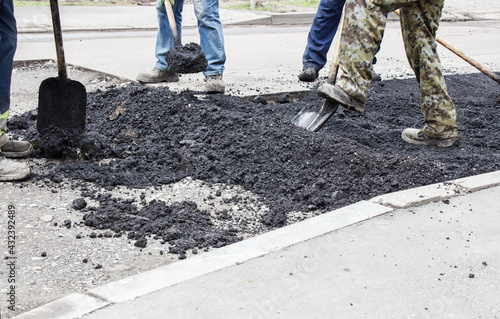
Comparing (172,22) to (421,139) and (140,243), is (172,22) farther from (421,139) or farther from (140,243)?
(140,243)

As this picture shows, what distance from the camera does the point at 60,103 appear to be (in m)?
3.89

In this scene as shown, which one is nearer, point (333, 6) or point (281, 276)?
point (281, 276)

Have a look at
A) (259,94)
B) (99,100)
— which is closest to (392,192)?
(259,94)

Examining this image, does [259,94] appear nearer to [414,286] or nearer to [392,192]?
[392,192]

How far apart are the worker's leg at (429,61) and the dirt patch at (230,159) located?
0.19 meters

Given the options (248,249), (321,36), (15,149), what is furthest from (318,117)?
(321,36)

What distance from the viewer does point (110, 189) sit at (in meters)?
3.46

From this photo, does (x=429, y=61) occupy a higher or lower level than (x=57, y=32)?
lower

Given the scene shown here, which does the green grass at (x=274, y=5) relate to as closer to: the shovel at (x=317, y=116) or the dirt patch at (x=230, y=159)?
the dirt patch at (x=230, y=159)

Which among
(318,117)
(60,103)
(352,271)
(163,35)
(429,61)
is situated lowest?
(352,271)

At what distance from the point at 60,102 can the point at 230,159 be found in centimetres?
126

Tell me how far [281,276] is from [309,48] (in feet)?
15.1

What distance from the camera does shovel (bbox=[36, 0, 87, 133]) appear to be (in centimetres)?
386

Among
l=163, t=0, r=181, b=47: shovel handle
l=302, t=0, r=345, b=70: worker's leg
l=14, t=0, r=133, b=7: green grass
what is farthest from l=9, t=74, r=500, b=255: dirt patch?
l=14, t=0, r=133, b=7: green grass
